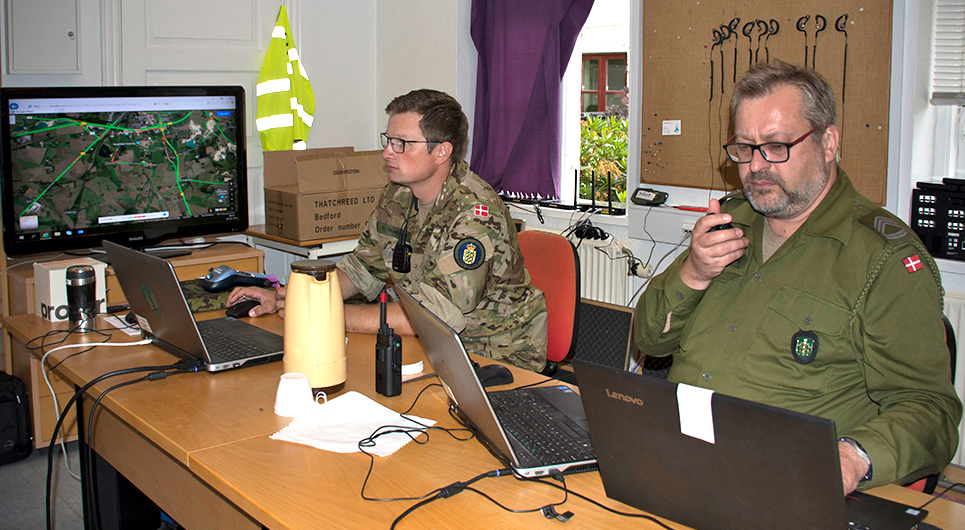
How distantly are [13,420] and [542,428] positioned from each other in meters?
2.48

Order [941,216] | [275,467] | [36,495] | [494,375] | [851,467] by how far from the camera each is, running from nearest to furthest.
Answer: [851,467] < [275,467] < [494,375] < [941,216] < [36,495]

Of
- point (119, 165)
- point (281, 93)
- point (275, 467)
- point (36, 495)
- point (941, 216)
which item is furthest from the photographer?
point (281, 93)

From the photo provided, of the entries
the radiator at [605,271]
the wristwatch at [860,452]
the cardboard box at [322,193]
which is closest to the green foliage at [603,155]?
the radiator at [605,271]

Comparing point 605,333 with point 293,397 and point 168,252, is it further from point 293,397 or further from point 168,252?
point 168,252

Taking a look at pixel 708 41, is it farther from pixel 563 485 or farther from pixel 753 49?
pixel 563 485

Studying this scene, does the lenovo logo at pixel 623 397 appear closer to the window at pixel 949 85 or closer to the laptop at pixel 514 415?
the laptop at pixel 514 415

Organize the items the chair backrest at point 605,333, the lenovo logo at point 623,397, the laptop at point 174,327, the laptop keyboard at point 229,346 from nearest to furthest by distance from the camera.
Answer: the lenovo logo at point 623,397
the laptop at point 174,327
the laptop keyboard at point 229,346
the chair backrest at point 605,333

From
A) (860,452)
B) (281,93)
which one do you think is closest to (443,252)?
(860,452)

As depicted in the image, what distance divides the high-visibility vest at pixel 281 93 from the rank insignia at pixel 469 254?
2.34m

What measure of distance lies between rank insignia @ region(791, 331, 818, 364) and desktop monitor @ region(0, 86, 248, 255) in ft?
8.42

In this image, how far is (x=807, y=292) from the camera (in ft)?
5.07

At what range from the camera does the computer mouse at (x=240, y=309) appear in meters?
2.25

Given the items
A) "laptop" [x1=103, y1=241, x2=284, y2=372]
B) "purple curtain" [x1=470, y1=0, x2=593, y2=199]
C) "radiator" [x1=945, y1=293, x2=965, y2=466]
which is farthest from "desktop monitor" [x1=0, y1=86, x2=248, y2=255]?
"radiator" [x1=945, y1=293, x2=965, y2=466]

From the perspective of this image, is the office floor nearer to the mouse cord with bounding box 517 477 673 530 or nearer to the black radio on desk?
the mouse cord with bounding box 517 477 673 530
